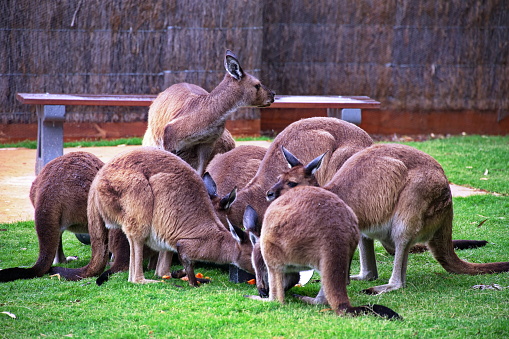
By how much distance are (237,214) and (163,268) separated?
0.69 meters

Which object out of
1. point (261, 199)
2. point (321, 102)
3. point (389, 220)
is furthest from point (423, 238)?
point (321, 102)

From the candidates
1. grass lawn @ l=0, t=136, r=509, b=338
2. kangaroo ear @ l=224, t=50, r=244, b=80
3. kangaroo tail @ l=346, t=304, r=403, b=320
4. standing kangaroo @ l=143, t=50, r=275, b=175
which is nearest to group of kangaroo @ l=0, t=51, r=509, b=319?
kangaroo tail @ l=346, t=304, r=403, b=320

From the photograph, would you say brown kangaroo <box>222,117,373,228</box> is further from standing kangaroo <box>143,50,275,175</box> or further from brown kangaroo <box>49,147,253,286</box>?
standing kangaroo <box>143,50,275,175</box>

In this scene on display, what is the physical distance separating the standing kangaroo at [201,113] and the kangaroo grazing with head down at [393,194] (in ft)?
5.58

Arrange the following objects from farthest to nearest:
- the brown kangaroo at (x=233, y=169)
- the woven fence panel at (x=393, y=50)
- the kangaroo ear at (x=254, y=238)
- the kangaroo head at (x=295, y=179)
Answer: the woven fence panel at (x=393, y=50) < the brown kangaroo at (x=233, y=169) < the kangaroo head at (x=295, y=179) < the kangaroo ear at (x=254, y=238)

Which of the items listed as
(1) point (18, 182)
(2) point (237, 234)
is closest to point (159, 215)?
(2) point (237, 234)

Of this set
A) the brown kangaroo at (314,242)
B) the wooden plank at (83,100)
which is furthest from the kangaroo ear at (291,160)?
the wooden plank at (83,100)

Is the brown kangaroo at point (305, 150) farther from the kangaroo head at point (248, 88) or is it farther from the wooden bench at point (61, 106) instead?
the wooden bench at point (61, 106)

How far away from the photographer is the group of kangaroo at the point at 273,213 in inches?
164

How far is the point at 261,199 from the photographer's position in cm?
532

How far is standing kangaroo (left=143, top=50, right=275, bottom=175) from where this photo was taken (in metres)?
6.39

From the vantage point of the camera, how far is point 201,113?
639 cm

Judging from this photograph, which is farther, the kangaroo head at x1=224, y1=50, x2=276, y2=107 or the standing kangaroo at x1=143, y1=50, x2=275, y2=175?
the kangaroo head at x1=224, y1=50, x2=276, y2=107

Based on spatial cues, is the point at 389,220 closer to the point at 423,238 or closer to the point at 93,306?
the point at 423,238
